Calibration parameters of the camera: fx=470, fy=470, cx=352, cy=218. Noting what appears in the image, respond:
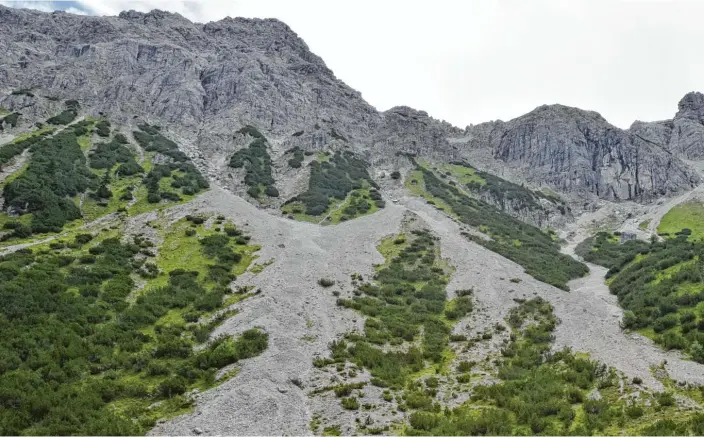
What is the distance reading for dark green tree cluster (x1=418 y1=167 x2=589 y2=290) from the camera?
66.1 metres

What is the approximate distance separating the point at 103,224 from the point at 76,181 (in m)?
14.1

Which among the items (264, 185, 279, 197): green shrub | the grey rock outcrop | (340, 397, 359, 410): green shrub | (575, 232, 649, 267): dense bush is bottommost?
(340, 397, 359, 410): green shrub

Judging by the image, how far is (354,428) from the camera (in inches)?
911

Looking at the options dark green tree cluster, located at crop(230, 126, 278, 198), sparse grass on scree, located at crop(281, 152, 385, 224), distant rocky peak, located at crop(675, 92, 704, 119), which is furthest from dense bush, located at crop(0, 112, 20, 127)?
distant rocky peak, located at crop(675, 92, 704, 119)

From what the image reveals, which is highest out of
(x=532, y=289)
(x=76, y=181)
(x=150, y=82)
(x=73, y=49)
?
(x=73, y=49)

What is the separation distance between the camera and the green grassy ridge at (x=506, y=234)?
66.8 meters

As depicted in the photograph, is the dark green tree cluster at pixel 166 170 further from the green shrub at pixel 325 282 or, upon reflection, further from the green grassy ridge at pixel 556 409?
the green grassy ridge at pixel 556 409

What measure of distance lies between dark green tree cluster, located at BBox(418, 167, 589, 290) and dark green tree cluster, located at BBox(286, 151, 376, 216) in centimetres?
1638

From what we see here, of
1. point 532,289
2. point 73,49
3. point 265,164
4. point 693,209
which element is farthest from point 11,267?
point 693,209

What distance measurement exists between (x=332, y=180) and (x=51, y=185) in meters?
50.9

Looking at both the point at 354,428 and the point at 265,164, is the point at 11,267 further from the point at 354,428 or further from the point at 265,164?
the point at 265,164

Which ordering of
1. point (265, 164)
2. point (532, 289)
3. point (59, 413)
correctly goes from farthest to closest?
point (265, 164)
point (532, 289)
point (59, 413)

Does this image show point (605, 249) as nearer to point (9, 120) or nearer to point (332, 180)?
point (332, 180)

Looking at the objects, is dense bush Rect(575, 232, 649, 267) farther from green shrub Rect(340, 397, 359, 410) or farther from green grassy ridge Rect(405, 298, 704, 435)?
green shrub Rect(340, 397, 359, 410)
